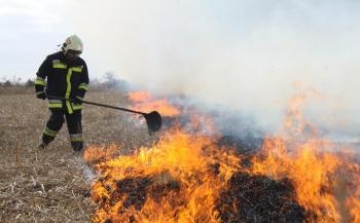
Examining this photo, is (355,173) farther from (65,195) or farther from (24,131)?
(24,131)

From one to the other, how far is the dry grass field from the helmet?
6.08 ft

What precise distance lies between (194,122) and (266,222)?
16.1ft

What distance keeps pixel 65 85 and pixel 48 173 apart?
2341 millimetres

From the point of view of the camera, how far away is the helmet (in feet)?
27.5

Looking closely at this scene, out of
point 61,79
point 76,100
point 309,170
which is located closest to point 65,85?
point 61,79

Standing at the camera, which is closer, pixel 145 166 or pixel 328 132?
pixel 145 166

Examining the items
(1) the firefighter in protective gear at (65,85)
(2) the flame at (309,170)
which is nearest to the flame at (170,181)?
(2) the flame at (309,170)

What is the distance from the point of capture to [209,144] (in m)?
7.00

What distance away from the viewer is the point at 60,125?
8.73 m

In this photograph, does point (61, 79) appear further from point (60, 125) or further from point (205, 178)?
point (205, 178)

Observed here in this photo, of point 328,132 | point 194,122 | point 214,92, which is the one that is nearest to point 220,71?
point 214,92

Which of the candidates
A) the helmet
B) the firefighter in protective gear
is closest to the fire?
the firefighter in protective gear

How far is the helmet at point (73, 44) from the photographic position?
8375 mm

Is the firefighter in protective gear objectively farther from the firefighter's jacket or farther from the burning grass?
the burning grass
